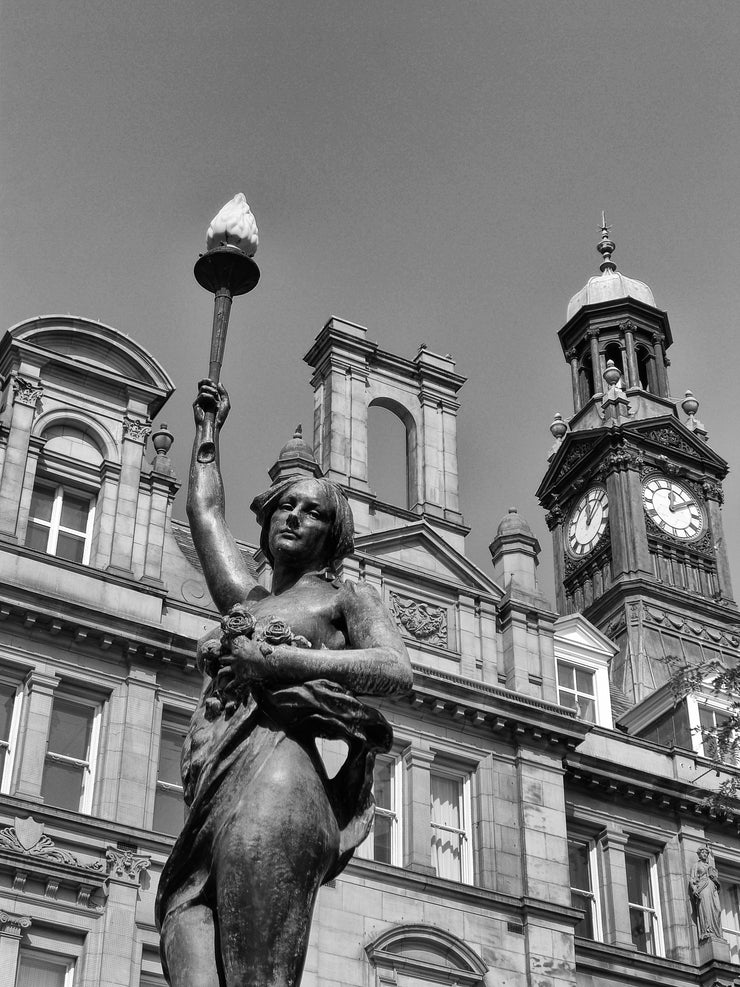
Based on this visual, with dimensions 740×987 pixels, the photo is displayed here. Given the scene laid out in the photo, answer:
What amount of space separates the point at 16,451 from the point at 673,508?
4365cm

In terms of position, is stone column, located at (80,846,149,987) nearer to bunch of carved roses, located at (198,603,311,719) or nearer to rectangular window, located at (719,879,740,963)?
rectangular window, located at (719,879,740,963)

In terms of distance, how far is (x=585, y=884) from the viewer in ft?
102

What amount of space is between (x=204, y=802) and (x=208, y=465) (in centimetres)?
195

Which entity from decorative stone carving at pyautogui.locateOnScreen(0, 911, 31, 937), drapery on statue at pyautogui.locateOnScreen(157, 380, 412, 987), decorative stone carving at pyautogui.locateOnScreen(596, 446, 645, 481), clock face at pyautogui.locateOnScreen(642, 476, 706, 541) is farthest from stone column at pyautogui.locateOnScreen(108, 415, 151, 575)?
clock face at pyautogui.locateOnScreen(642, 476, 706, 541)

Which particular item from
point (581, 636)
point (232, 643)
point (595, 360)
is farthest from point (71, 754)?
point (595, 360)

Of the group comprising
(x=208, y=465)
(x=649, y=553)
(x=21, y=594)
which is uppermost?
(x=649, y=553)

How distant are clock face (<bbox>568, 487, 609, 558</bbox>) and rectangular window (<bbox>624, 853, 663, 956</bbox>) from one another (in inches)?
1365

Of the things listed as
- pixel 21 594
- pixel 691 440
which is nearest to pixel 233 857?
pixel 21 594

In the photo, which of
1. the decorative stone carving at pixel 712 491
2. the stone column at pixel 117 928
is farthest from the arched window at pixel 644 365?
the stone column at pixel 117 928

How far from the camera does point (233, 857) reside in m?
5.86

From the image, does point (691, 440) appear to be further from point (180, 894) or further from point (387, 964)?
point (180, 894)

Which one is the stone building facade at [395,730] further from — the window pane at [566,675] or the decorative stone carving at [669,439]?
the decorative stone carving at [669,439]

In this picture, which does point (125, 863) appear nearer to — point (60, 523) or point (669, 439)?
point (60, 523)

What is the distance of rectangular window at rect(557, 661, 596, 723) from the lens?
3456cm
